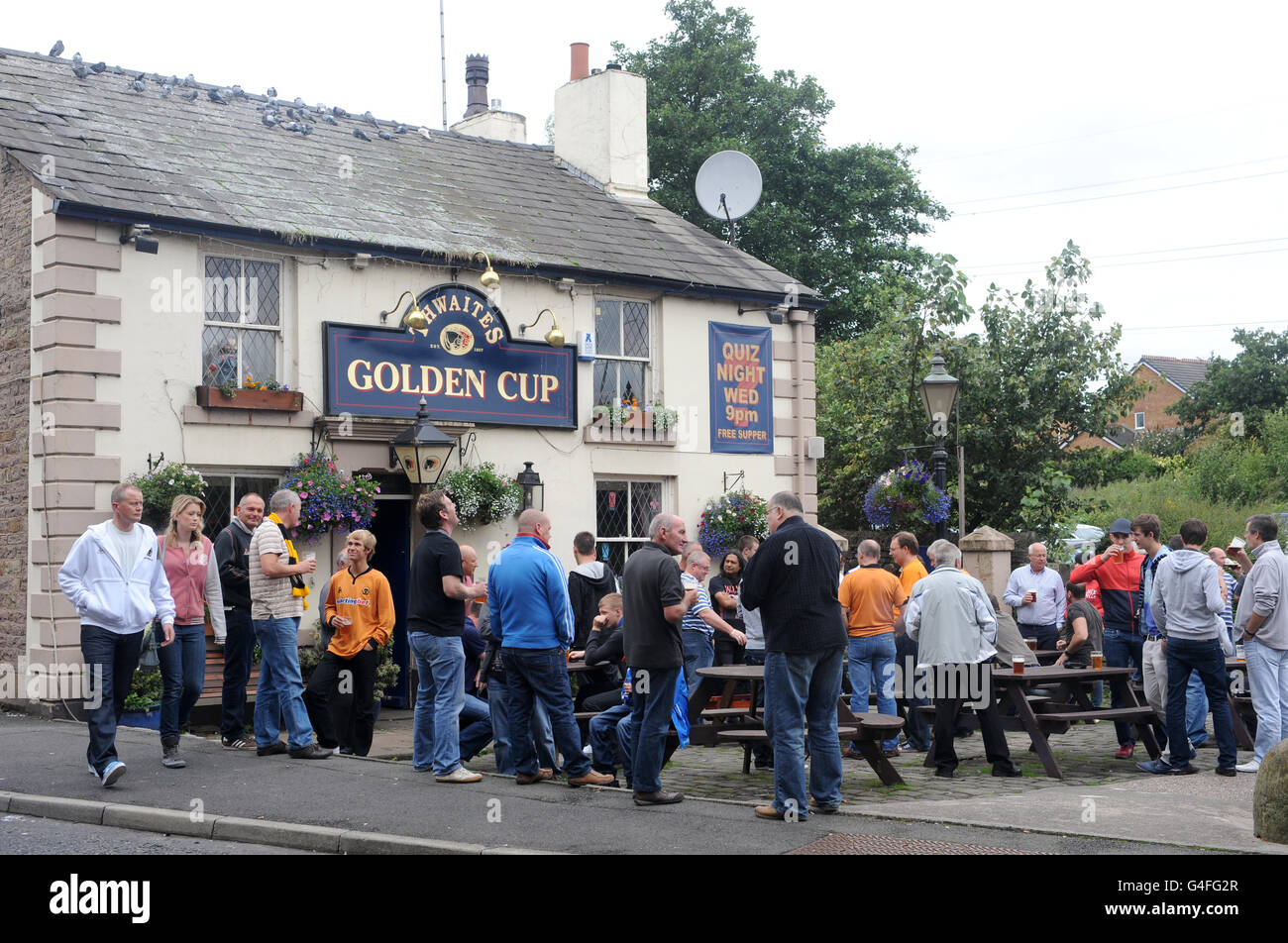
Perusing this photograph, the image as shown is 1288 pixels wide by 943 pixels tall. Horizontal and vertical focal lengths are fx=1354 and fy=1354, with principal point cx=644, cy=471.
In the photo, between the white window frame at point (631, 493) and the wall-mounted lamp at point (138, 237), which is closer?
the wall-mounted lamp at point (138, 237)

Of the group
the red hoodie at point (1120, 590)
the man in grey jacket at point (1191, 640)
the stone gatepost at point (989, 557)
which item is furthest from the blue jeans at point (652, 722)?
the stone gatepost at point (989, 557)

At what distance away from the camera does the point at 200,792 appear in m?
8.85

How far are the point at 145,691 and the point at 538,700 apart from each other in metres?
5.22

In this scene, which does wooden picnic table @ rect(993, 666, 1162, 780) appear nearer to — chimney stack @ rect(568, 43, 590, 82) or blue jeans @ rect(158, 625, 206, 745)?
blue jeans @ rect(158, 625, 206, 745)

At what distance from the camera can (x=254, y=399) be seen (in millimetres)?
13820

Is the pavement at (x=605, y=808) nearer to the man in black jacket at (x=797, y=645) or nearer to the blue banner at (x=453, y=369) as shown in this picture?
the man in black jacket at (x=797, y=645)

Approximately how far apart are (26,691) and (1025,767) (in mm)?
9231

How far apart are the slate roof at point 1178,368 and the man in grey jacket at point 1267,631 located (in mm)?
55407

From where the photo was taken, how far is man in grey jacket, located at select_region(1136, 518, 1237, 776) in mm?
9984

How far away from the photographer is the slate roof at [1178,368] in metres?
62.4

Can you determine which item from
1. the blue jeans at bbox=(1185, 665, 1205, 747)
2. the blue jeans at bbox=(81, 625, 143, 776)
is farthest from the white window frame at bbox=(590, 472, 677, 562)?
the blue jeans at bbox=(81, 625, 143, 776)

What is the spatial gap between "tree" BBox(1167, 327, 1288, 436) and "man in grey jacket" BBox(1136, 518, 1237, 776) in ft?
125

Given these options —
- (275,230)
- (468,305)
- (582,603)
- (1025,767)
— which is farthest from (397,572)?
(1025,767)

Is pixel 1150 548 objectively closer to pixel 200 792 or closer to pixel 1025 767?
pixel 1025 767
